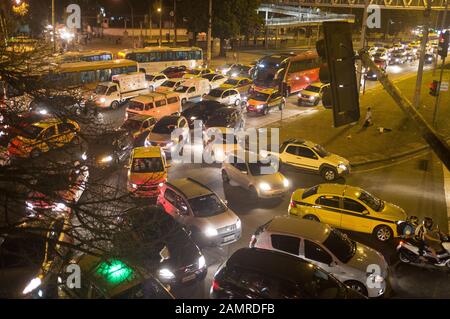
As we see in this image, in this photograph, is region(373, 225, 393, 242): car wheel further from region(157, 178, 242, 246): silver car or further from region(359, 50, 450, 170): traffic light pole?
region(359, 50, 450, 170): traffic light pole

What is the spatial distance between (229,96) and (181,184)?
1673 centimetres

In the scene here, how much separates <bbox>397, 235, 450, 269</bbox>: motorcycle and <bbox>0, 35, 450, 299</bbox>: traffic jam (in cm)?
3

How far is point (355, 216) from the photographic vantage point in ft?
45.0

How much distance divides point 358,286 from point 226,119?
1450 centimetres

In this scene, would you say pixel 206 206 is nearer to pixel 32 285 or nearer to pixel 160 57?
pixel 32 285

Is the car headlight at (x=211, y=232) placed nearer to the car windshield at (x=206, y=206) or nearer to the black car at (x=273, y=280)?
the car windshield at (x=206, y=206)

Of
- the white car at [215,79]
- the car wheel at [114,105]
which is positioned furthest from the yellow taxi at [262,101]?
the car wheel at [114,105]

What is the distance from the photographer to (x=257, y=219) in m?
15.0

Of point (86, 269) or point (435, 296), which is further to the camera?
point (435, 296)

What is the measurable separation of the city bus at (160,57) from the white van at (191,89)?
37.3 feet

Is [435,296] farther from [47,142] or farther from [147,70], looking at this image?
[147,70]

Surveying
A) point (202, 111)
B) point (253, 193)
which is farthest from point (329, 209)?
point (202, 111)

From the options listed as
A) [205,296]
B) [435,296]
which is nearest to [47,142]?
[205,296]

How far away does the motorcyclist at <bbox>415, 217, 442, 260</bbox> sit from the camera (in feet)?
39.6
